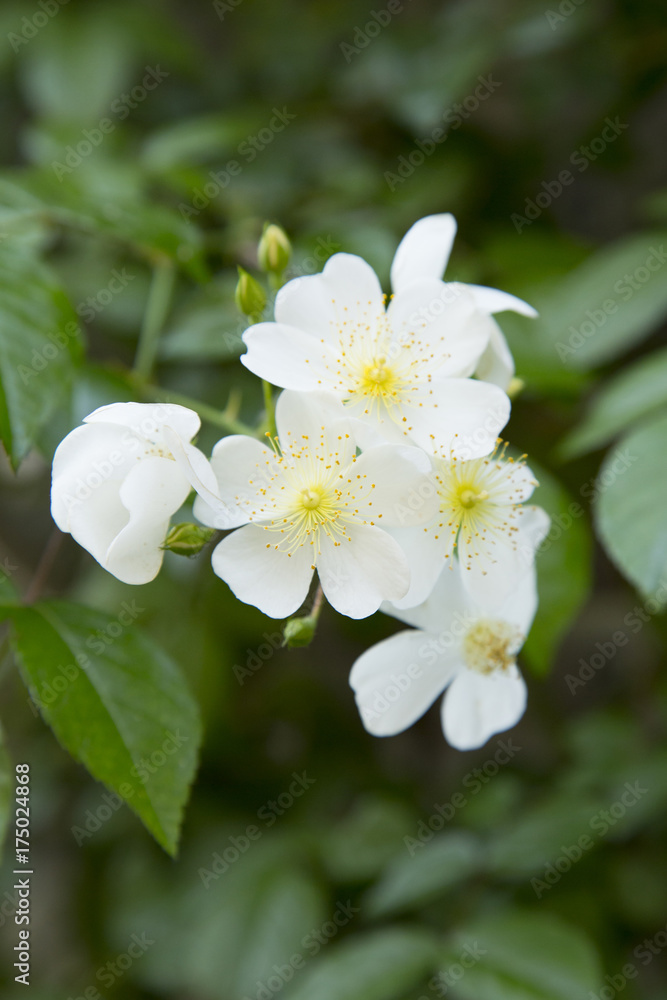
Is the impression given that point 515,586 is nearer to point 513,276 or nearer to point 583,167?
point 513,276

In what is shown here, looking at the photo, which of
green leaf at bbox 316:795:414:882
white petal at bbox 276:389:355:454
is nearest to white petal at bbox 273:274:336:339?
white petal at bbox 276:389:355:454

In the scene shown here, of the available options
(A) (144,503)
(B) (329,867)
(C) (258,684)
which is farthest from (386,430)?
(C) (258,684)

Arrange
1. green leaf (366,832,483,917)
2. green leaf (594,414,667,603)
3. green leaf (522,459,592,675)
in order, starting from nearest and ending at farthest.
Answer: green leaf (594,414,667,603) < green leaf (522,459,592,675) < green leaf (366,832,483,917)

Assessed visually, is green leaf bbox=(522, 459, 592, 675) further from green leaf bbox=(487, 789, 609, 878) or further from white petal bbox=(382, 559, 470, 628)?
green leaf bbox=(487, 789, 609, 878)

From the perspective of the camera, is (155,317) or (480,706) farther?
(155,317)

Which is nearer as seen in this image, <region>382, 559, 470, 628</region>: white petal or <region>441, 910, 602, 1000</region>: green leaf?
<region>382, 559, 470, 628</region>: white petal

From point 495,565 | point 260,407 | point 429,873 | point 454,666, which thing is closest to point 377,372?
point 495,565

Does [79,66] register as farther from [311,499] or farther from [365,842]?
[365,842]
